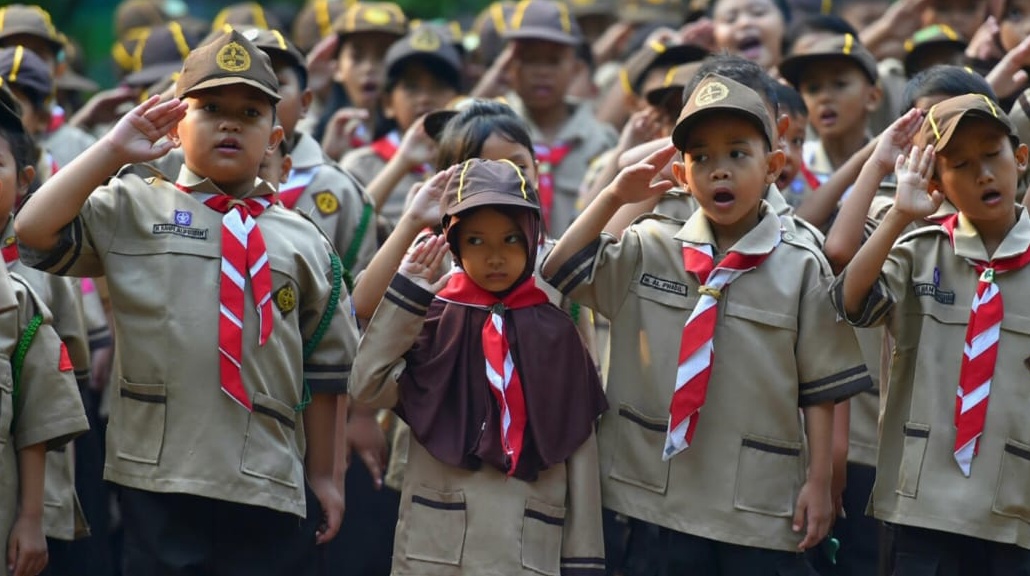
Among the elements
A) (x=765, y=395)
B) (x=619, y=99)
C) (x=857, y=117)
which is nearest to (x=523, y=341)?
(x=765, y=395)

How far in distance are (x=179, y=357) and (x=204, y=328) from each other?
0.11 metres

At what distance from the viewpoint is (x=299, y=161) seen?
6.52 m

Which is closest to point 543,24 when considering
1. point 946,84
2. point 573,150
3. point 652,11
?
point 573,150

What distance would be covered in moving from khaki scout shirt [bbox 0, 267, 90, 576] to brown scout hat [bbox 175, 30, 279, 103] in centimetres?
79

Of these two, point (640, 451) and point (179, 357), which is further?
point (640, 451)

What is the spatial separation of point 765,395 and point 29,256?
7.11ft

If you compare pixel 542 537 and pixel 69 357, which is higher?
pixel 69 357

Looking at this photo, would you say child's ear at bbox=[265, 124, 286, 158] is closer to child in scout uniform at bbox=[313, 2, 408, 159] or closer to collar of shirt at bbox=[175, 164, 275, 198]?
collar of shirt at bbox=[175, 164, 275, 198]

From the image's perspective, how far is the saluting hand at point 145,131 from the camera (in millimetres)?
4734

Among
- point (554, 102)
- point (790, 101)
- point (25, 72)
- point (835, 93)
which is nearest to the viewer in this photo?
point (790, 101)

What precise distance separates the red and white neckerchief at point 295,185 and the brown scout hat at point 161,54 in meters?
2.04

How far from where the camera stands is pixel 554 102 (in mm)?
8297

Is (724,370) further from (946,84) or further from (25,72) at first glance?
(25,72)

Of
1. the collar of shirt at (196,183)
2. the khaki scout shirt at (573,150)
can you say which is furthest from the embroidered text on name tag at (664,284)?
the khaki scout shirt at (573,150)
